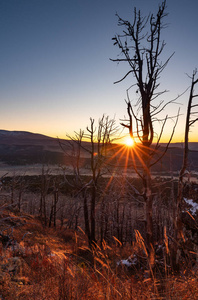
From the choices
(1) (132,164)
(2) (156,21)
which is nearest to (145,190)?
(1) (132,164)

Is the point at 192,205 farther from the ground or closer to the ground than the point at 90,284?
farther from the ground

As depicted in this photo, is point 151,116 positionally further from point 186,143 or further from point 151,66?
point 186,143

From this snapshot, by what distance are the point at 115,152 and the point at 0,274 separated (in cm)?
266

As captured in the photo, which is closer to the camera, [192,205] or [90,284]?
[90,284]

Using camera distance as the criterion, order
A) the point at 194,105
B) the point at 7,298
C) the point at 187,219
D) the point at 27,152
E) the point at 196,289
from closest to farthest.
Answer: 1. the point at 196,289
2. the point at 7,298
3. the point at 194,105
4. the point at 187,219
5. the point at 27,152

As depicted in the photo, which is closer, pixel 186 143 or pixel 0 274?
pixel 0 274

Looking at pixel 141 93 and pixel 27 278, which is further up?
pixel 141 93

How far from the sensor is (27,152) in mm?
99688

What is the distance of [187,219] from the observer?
212 inches

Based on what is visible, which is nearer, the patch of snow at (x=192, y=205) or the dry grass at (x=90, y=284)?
the dry grass at (x=90, y=284)

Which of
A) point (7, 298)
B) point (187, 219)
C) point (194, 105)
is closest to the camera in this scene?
point (7, 298)

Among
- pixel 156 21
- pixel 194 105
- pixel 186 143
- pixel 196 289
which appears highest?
pixel 156 21

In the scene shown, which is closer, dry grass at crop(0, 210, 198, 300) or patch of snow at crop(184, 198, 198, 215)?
dry grass at crop(0, 210, 198, 300)

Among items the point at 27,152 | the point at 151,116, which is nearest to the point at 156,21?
the point at 151,116
